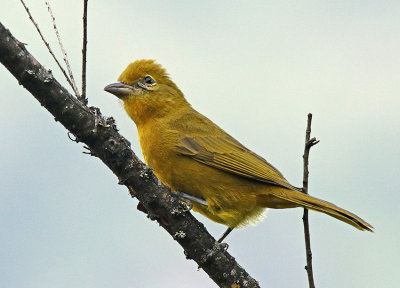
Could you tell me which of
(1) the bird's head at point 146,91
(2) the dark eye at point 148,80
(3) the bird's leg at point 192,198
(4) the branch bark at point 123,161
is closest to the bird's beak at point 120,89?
(1) the bird's head at point 146,91

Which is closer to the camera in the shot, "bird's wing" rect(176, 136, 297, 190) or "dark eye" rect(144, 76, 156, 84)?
"bird's wing" rect(176, 136, 297, 190)

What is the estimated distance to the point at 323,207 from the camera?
484 centimetres

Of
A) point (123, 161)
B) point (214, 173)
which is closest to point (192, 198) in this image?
point (214, 173)

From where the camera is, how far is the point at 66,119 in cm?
402

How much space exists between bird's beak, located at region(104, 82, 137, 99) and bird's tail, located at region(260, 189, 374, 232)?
2.38 meters

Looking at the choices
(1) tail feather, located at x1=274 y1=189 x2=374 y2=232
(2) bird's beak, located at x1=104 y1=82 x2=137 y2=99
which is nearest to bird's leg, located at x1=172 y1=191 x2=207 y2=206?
(1) tail feather, located at x1=274 y1=189 x2=374 y2=232

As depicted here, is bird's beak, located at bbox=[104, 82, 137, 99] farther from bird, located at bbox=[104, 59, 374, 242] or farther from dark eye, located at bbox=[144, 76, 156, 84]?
dark eye, located at bbox=[144, 76, 156, 84]

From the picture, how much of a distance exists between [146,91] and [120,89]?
0.33m

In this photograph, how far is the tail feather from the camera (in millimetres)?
4766

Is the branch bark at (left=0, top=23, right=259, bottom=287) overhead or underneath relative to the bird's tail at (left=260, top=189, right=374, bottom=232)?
underneath

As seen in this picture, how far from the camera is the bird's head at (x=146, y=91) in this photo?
20.3 feet

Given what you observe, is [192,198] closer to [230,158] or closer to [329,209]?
[230,158]

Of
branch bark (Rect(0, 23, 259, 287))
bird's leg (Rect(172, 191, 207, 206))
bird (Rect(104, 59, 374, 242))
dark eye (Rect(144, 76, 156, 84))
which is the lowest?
branch bark (Rect(0, 23, 259, 287))

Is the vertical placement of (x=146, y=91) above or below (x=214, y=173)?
above
